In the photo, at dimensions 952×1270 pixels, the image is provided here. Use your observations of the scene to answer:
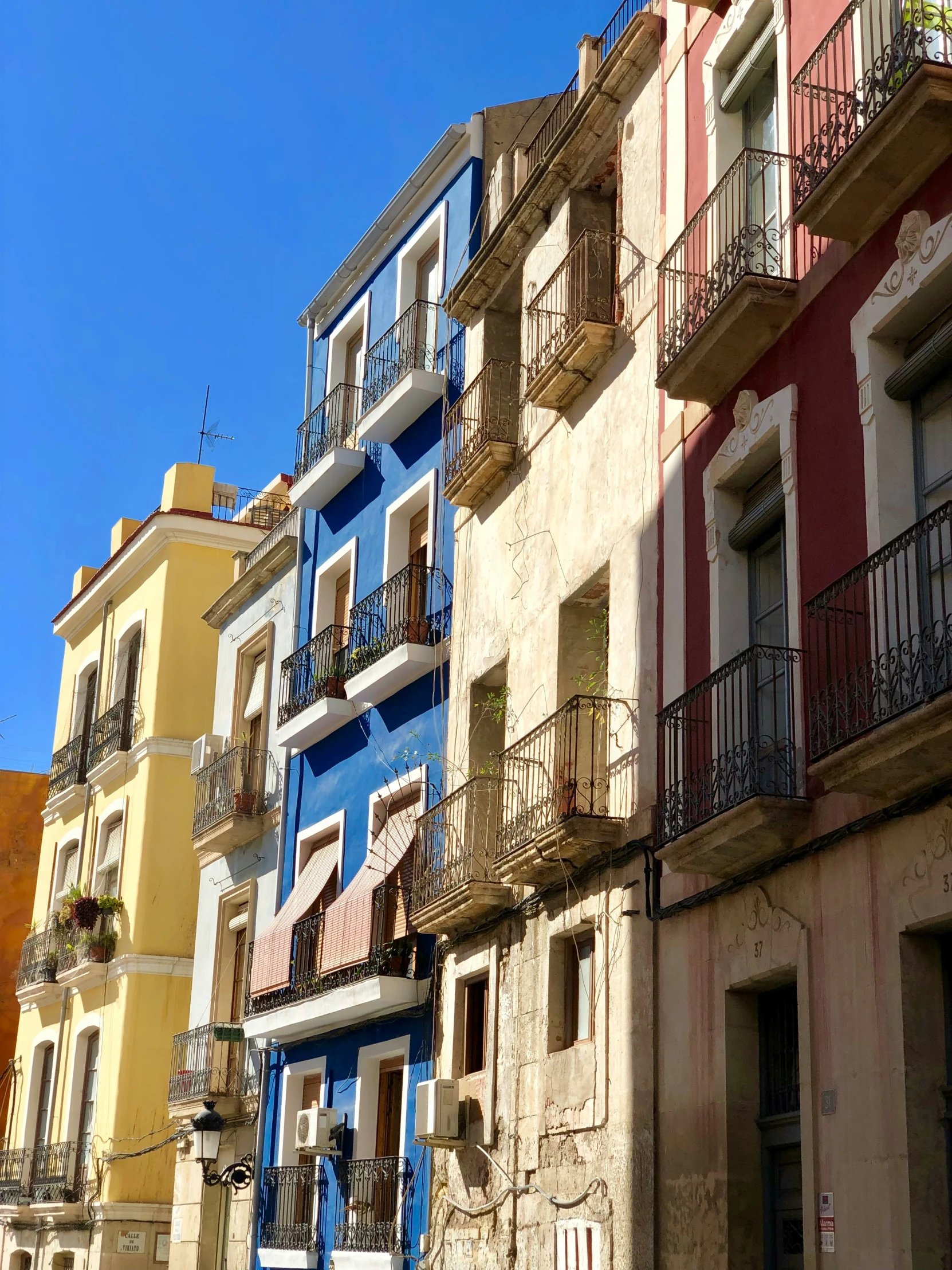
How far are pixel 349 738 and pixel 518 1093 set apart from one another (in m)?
6.21

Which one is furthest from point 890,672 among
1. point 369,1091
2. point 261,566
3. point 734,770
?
point 261,566

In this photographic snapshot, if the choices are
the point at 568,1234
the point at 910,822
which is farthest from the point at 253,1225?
the point at 910,822

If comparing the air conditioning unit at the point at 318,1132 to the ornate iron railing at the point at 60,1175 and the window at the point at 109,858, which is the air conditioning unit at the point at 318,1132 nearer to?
the ornate iron railing at the point at 60,1175

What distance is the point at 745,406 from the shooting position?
10961 millimetres

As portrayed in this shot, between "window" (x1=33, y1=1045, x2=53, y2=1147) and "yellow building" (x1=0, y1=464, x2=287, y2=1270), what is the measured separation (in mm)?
37

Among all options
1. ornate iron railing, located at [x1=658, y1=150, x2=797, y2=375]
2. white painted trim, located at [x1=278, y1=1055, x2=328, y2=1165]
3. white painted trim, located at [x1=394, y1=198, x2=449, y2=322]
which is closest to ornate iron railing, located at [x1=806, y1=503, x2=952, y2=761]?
ornate iron railing, located at [x1=658, y1=150, x2=797, y2=375]

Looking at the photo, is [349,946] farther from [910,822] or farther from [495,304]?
[910,822]

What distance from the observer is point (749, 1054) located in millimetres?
10117

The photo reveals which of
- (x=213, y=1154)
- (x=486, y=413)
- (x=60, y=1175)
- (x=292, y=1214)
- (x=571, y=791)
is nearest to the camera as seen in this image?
(x=571, y=791)

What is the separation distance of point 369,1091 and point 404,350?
778 cm

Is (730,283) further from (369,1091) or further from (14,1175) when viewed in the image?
(14,1175)

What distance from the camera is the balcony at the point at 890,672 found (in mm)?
7859

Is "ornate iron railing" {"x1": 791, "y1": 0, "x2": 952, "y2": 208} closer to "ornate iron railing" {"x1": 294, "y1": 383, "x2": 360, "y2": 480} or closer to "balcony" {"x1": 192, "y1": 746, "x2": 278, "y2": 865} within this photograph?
"ornate iron railing" {"x1": 294, "y1": 383, "x2": 360, "y2": 480}

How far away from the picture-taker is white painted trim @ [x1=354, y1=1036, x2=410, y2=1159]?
52.8 ft
